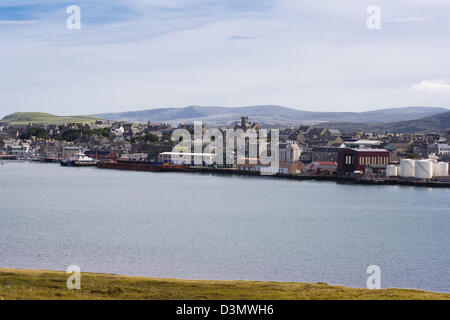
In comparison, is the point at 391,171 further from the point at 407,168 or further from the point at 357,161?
the point at 357,161

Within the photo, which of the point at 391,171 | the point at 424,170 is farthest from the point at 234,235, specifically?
the point at 391,171

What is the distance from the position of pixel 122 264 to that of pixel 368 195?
26.3 metres

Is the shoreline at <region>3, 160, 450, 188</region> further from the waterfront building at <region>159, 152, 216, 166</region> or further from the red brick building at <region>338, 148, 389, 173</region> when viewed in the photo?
the waterfront building at <region>159, 152, 216, 166</region>

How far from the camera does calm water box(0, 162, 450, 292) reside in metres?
16.7

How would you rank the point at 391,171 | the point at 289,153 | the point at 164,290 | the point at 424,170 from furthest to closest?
the point at 289,153 < the point at 391,171 < the point at 424,170 < the point at 164,290

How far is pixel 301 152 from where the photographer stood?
2879 inches

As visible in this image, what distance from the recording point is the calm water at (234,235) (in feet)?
54.9

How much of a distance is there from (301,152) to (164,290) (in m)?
61.4

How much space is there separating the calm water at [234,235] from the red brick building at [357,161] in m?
18.0

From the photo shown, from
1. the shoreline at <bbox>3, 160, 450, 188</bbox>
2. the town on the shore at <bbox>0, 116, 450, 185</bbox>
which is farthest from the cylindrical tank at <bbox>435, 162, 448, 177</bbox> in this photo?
the shoreline at <bbox>3, 160, 450, 188</bbox>

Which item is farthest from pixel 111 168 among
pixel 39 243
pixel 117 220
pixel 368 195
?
pixel 39 243

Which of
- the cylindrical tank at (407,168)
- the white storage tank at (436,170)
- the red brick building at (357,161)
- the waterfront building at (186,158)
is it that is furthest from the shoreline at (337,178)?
the waterfront building at (186,158)
